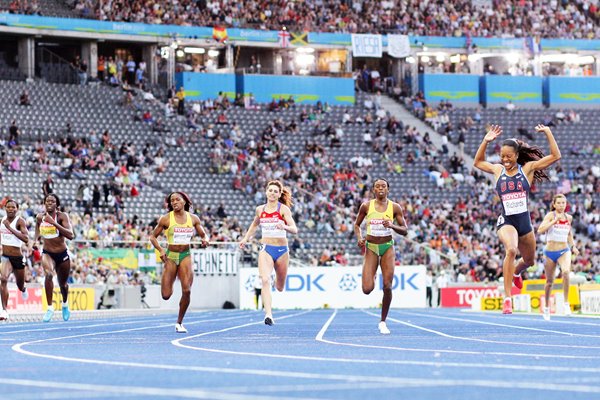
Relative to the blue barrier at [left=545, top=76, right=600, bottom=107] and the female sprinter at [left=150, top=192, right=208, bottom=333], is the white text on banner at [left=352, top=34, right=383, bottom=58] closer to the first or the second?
the blue barrier at [left=545, top=76, right=600, bottom=107]

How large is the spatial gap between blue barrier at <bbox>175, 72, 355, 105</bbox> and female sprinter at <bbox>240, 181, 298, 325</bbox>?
40671mm

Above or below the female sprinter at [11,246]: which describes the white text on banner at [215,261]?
below

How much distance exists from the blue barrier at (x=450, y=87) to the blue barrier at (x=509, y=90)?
52 centimetres

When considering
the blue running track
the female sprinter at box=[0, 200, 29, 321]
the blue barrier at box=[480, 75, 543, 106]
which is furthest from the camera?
the blue barrier at box=[480, 75, 543, 106]

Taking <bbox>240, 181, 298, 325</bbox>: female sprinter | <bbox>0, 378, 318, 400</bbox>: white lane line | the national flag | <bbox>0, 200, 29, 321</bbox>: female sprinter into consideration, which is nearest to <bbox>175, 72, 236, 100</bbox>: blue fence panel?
the national flag

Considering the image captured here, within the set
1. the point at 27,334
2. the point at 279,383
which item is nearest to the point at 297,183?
the point at 27,334

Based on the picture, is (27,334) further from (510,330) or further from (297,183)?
(297,183)

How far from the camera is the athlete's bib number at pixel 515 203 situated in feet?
50.8

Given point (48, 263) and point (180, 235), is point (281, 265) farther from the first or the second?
point (48, 263)

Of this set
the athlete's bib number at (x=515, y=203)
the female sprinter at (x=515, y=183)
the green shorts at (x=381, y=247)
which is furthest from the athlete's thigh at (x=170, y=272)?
the athlete's bib number at (x=515, y=203)

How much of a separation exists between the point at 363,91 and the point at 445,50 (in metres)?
5.65

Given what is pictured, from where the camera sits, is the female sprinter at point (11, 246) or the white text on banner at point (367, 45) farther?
the white text on banner at point (367, 45)

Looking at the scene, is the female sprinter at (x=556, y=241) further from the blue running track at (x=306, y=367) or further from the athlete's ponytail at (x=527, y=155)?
the blue running track at (x=306, y=367)

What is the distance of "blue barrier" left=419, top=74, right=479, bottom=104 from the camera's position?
65688mm
